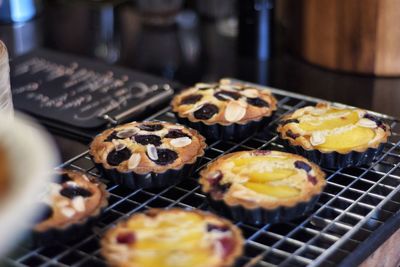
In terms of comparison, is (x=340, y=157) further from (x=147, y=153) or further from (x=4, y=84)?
(x=4, y=84)

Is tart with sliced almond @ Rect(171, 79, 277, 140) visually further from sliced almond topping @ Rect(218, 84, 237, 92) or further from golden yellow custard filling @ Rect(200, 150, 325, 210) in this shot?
golden yellow custard filling @ Rect(200, 150, 325, 210)

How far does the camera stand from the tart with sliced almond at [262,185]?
0.92 m

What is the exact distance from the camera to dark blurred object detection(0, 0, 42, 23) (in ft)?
5.65

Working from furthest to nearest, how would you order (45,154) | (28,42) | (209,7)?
1. (209,7)
2. (28,42)
3. (45,154)

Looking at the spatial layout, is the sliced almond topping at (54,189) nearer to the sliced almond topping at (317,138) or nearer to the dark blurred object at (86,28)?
the sliced almond topping at (317,138)

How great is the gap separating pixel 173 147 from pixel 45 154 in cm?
34

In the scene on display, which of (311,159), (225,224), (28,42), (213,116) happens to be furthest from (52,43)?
(225,224)

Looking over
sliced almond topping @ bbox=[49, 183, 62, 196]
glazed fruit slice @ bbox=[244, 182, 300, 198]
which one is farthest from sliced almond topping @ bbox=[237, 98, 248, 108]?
sliced almond topping @ bbox=[49, 183, 62, 196]

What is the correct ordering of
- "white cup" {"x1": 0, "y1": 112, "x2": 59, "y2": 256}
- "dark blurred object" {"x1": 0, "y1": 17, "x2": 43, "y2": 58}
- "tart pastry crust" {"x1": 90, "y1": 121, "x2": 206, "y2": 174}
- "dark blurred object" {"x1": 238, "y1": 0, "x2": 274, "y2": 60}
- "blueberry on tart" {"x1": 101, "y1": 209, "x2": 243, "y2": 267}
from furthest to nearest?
"dark blurred object" {"x1": 0, "y1": 17, "x2": 43, "y2": 58}, "dark blurred object" {"x1": 238, "y1": 0, "x2": 274, "y2": 60}, "tart pastry crust" {"x1": 90, "y1": 121, "x2": 206, "y2": 174}, "blueberry on tart" {"x1": 101, "y1": 209, "x2": 243, "y2": 267}, "white cup" {"x1": 0, "y1": 112, "x2": 59, "y2": 256}

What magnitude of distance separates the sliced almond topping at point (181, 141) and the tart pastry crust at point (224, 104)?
0.23 ft

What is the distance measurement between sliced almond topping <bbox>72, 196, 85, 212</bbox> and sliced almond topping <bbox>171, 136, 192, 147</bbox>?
17cm

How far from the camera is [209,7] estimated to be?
5.79 feet

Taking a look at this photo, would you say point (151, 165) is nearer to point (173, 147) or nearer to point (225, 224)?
point (173, 147)

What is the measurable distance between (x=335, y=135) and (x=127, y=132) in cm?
28
